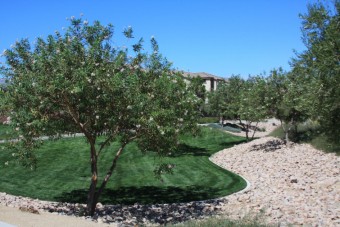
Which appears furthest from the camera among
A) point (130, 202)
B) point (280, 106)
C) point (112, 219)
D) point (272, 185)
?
point (280, 106)

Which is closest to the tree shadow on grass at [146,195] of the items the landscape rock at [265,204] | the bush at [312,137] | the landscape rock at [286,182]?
the landscape rock at [265,204]

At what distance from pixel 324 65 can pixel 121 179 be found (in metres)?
13.6

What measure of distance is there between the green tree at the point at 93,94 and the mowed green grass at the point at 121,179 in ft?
8.57

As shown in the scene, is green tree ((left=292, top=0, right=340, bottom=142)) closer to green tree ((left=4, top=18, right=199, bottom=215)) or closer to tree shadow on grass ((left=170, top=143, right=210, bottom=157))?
green tree ((left=4, top=18, right=199, bottom=215))

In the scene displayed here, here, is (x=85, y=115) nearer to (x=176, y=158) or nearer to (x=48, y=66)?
(x=48, y=66)

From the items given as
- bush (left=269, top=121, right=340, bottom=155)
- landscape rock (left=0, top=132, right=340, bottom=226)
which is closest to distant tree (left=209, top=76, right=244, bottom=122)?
bush (left=269, top=121, right=340, bottom=155)

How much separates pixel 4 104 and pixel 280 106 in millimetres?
24794

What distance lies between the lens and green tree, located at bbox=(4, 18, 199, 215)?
40.8ft

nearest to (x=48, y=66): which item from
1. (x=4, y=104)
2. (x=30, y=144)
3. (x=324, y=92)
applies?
(x=4, y=104)

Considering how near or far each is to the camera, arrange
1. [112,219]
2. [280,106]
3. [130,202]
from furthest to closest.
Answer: [280,106] → [130,202] → [112,219]

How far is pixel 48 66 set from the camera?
42.1 ft

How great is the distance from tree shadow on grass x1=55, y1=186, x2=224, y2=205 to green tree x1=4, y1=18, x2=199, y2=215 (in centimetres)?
362

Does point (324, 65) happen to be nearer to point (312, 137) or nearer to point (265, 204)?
point (265, 204)

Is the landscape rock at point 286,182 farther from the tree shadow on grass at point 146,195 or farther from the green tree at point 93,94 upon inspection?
the green tree at point 93,94
